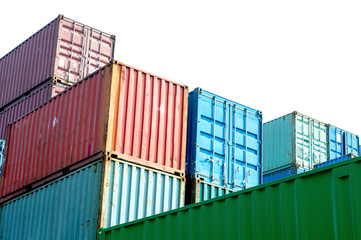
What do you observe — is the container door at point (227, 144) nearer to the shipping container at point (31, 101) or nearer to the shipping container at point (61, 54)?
the shipping container at point (31, 101)

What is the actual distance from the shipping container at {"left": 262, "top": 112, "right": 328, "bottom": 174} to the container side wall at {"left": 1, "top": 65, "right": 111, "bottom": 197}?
37.7ft

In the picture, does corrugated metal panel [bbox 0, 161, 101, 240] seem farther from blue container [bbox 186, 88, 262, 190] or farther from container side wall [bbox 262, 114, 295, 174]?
container side wall [bbox 262, 114, 295, 174]

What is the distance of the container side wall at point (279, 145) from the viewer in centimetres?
2469

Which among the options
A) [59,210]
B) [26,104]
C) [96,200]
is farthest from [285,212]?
[26,104]

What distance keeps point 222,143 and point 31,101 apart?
8320 millimetres

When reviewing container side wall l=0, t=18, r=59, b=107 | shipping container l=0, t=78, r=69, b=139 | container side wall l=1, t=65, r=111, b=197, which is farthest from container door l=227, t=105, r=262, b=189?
container side wall l=0, t=18, r=59, b=107

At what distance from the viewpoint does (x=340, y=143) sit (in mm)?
25484

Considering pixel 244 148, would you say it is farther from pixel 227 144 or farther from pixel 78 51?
pixel 78 51

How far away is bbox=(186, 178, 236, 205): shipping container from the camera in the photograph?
14.8 metres

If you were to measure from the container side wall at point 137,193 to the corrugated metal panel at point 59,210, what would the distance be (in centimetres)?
33

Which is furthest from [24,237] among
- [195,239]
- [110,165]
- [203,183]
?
[195,239]

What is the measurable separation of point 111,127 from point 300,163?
1246cm

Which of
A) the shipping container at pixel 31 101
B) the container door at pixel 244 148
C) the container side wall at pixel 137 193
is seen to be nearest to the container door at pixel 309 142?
the container door at pixel 244 148

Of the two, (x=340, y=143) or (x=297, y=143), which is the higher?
(x=340, y=143)
